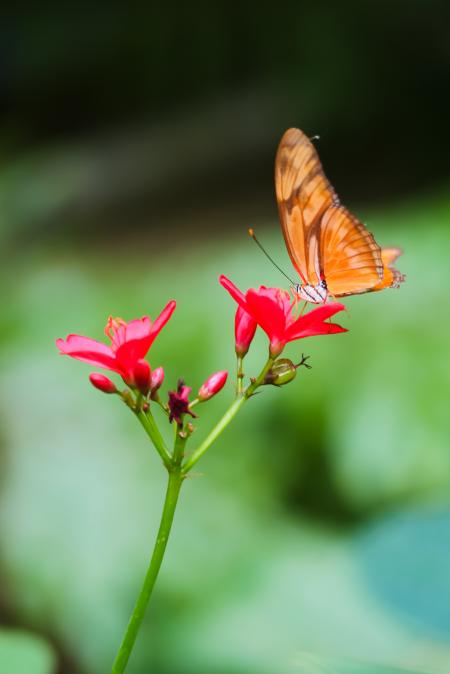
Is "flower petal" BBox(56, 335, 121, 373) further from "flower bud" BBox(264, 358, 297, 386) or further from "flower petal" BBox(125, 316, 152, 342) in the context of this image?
"flower bud" BBox(264, 358, 297, 386)

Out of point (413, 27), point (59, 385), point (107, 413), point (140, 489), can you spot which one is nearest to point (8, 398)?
point (59, 385)

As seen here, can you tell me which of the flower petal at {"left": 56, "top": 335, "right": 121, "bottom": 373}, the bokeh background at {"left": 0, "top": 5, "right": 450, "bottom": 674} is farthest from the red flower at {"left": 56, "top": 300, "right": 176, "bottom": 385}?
the bokeh background at {"left": 0, "top": 5, "right": 450, "bottom": 674}

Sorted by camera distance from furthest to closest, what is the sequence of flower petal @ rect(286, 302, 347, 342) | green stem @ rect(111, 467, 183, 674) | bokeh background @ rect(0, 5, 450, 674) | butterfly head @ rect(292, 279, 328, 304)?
bokeh background @ rect(0, 5, 450, 674), butterfly head @ rect(292, 279, 328, 304), flower petal @ rect(286, 302, 347, 342), green stem @ rect(111, 467, 183, 674)

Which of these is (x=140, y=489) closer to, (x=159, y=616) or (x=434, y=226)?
(x=159, y=616)

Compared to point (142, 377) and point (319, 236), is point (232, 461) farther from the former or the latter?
point (142, 377)

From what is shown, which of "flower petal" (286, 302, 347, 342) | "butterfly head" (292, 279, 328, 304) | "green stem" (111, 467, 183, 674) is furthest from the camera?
"butterfly head" (292, 279, 328, 304)

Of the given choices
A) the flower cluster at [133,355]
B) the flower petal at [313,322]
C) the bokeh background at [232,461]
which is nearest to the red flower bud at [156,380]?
the flower cluster at [133,355]

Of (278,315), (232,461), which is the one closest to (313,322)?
(278,315)
